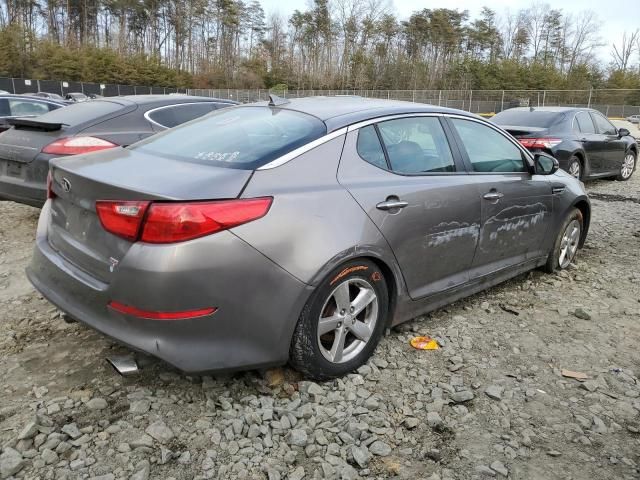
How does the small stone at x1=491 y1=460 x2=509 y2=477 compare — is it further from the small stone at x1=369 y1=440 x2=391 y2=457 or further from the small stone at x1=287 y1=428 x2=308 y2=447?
the small stone at x1=287 y1=428 x2=308 y2=447

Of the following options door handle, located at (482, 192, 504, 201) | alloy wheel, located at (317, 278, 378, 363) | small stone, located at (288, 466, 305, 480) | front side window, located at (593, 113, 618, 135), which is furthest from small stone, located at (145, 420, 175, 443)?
front side window, located at (593, 113, 618, 135)

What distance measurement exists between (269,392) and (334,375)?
36 centimetres

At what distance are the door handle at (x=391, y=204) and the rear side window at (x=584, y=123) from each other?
763cm

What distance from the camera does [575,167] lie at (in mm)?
9188

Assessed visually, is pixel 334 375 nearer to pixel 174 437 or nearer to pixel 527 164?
pixel 174 437

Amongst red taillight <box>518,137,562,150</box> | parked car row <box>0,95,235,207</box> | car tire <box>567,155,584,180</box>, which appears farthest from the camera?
car tire <box>567,155,584,180</box>

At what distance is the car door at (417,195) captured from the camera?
9.61ft

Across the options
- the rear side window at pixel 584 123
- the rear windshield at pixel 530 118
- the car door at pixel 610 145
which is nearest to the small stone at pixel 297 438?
the rear windshield at pixel 530 118

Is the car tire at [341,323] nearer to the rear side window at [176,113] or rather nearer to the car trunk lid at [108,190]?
the car trunk lid at [108,190]

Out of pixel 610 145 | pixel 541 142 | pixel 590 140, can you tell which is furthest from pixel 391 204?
pixel 610 145

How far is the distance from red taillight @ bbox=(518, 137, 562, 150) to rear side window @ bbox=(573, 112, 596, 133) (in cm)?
90

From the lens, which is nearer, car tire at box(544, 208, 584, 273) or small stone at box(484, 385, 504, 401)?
small stone at box(484, 385, 504, 401)

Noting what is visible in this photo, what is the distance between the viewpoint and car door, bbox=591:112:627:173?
32.8 ft

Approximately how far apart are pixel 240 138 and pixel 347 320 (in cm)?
117
